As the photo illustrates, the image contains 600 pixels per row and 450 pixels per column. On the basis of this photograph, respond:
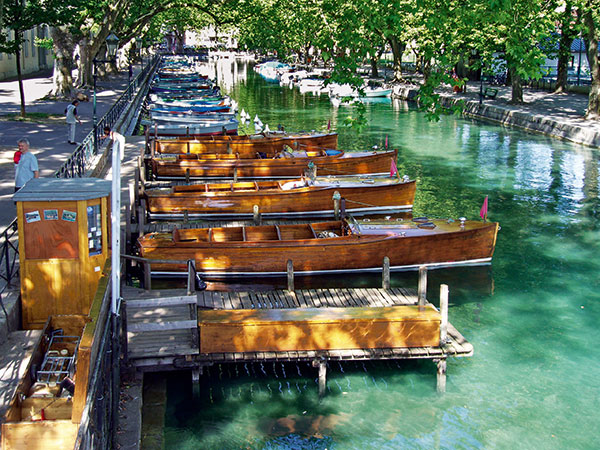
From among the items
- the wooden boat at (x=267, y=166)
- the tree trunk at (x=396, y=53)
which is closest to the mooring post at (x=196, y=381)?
the wooden boat at (x=267, y=166)

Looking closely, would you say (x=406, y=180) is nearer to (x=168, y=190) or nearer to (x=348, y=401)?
(x=168, y=190)

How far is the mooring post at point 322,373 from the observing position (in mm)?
11398

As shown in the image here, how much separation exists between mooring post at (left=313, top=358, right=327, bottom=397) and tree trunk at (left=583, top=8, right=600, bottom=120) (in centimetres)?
3010

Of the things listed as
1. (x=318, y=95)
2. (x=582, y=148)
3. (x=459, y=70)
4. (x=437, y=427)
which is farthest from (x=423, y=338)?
(x=459, y=70)

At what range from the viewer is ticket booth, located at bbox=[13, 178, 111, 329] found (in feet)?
34.0

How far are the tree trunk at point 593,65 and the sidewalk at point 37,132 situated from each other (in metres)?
25.3

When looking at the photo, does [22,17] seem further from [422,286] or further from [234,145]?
[422,286]

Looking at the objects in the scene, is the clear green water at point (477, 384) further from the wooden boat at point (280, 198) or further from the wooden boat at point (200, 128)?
the wooden boat at point (200, 128)

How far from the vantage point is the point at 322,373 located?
11477mm

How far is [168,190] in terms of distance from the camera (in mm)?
21859

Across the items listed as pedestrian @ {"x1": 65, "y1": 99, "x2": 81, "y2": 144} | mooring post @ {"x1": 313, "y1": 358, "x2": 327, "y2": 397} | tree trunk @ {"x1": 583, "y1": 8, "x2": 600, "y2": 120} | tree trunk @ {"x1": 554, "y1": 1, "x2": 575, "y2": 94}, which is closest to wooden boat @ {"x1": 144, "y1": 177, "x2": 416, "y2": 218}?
pedestrian @ {"x1": 65, "y1": 99, "x2": 81, "y2": 144}

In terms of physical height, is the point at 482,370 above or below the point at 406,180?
below

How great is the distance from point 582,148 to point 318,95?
32666 mm

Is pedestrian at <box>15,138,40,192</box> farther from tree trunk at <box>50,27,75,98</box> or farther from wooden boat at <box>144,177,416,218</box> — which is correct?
tree trunk at <box>50,27,75,98</box>
